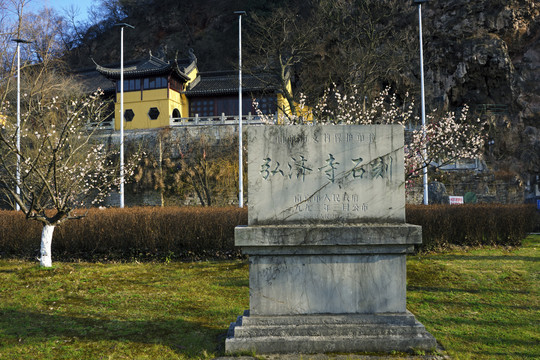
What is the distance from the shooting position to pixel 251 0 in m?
37.2

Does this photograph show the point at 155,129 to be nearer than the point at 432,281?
No

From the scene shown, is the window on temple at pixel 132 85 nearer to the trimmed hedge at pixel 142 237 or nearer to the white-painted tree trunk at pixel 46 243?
the trimmed hedge at pixel 142 237

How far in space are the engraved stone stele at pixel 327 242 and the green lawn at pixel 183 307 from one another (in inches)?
28.1

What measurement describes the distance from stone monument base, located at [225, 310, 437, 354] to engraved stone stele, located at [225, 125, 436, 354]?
0.01 m

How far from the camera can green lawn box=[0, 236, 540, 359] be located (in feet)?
14.3

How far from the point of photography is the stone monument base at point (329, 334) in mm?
3969

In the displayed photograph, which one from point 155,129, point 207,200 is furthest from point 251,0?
point 207,200

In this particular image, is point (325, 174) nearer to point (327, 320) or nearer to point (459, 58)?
point (327, 320)

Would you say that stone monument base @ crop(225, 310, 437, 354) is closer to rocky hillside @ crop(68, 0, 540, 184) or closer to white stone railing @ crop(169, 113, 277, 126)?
white stone railing @ crop(169, 113, 277, 126)

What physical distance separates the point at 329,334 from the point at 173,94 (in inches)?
1054

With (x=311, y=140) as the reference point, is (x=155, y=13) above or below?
above

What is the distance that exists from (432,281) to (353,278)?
4.14 m

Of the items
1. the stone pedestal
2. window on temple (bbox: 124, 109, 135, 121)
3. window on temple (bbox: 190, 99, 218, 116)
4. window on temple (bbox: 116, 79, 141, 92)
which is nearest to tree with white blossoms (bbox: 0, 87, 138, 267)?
the stone pedestal

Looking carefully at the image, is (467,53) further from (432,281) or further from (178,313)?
(178,313)
